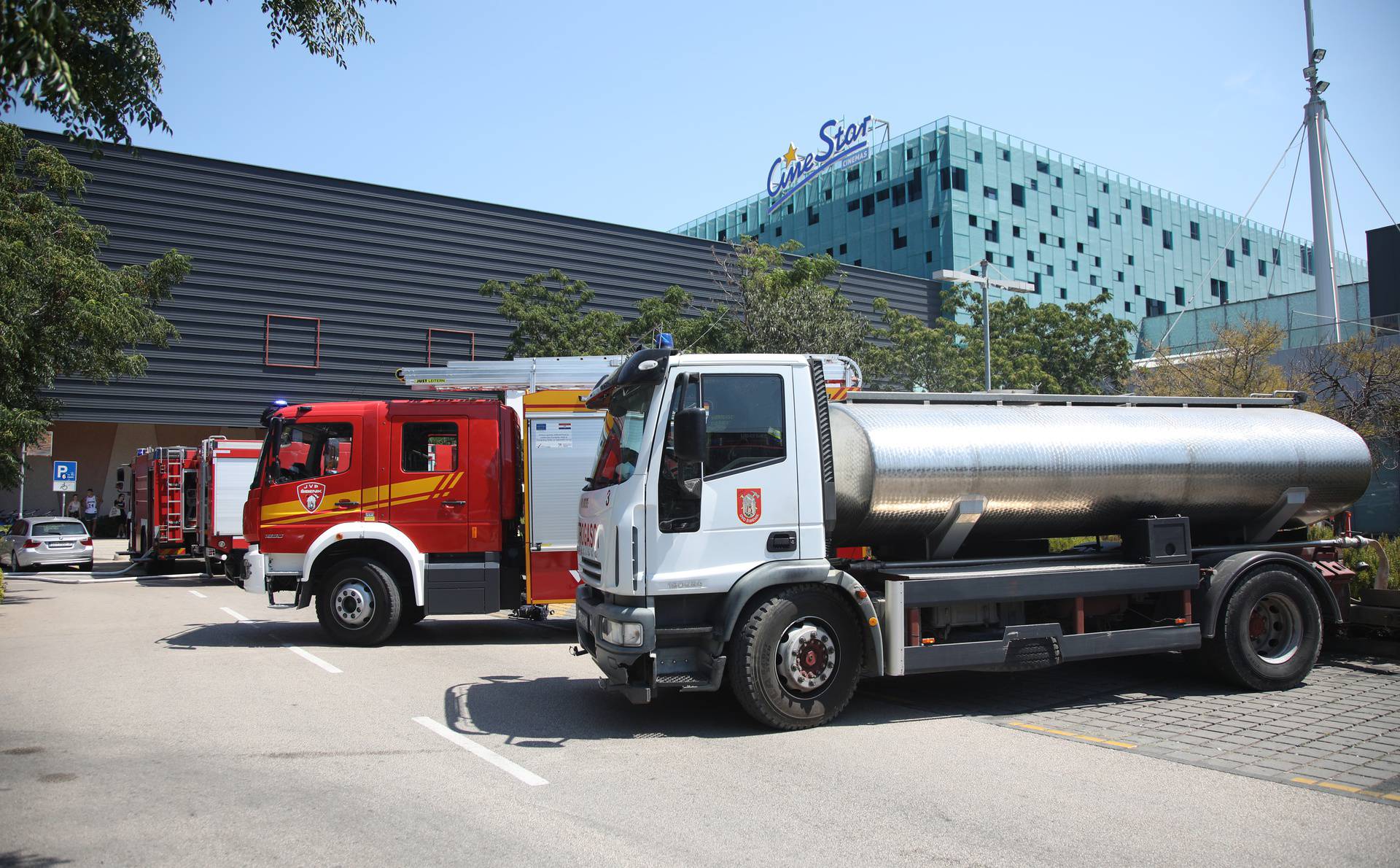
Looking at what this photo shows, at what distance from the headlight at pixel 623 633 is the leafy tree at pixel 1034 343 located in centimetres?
2186

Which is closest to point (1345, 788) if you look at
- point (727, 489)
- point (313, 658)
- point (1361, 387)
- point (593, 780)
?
point (727, 489)

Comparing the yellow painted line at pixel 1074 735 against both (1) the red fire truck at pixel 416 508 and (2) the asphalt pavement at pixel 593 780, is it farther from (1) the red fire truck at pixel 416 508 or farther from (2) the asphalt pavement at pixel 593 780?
(1) the red fire truck at pixel 416 508

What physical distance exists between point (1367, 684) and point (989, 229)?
157 ft

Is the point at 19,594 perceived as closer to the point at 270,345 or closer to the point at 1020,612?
→ the point at 270,345

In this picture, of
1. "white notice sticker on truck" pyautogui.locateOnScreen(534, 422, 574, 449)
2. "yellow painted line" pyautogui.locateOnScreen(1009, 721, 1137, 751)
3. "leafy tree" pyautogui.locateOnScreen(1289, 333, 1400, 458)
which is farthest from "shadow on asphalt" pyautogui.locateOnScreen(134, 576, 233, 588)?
"leafy tree" pyautogui.locateOnScreen(1289, 333, 1400, 458)

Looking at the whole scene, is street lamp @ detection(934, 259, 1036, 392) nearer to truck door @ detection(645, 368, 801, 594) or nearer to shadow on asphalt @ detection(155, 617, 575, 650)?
shadow on asphalt @ detection(155, 617, 575, 650)

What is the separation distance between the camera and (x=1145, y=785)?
5793mm

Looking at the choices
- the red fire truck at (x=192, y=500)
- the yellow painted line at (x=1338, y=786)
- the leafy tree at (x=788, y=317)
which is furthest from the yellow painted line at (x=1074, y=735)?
the red fire truck at (x=192, y=500)

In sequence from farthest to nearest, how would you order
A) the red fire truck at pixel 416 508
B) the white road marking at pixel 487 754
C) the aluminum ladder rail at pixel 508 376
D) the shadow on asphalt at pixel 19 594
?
the shadow on asphalt at pixel 19 594
the aluminum ladder rail at pixel 508 376
the red fire truck at pixel 416 508
the white road marking at pixel 487 754

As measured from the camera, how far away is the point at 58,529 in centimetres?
2298

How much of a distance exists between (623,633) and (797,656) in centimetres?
128

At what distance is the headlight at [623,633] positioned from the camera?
268 inches

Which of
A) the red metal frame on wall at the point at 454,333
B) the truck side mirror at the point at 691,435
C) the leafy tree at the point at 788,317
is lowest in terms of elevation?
the truck side mirror at the point at 691,435

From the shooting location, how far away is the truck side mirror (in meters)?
6.69
